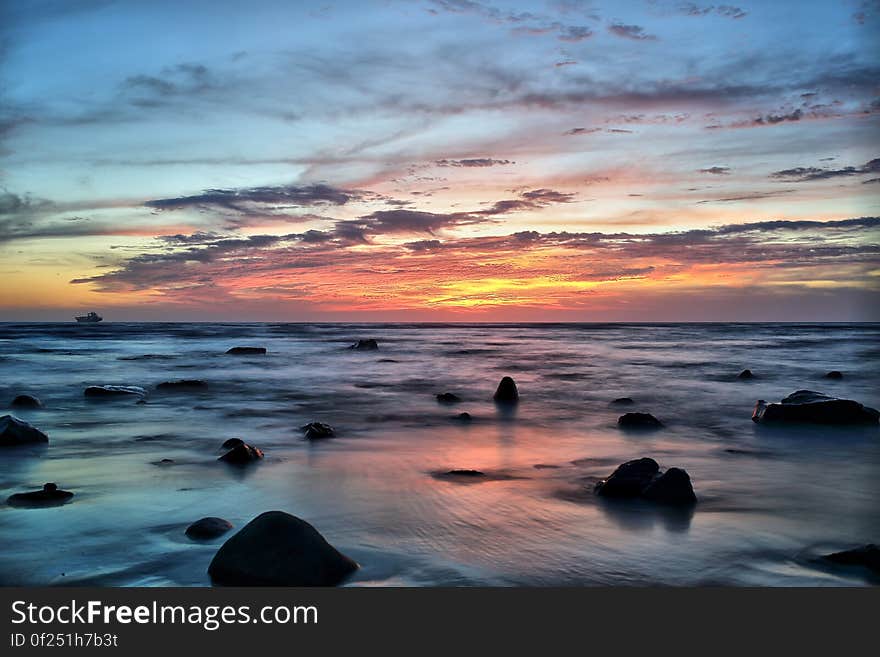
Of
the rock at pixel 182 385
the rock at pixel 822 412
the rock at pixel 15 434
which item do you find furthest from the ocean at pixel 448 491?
the rock at pixel 182 385

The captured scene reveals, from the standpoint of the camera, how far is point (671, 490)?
5098 mm

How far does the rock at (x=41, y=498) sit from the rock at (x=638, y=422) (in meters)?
7.20

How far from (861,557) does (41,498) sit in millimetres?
5838

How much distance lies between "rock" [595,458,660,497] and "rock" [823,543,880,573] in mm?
1553

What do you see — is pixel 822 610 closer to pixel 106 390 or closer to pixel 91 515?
pixel 91 515

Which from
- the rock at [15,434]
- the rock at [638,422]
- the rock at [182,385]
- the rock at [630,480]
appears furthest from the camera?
the rock at [182,385]

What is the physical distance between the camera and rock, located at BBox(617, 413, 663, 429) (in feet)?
30.8

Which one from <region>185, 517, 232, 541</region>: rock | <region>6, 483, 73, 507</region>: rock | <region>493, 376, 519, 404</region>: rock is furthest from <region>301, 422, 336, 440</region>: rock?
<region>493, 376, 519, 404</region>: rock

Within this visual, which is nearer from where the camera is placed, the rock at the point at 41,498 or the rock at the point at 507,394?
the rock at the point at 41,498

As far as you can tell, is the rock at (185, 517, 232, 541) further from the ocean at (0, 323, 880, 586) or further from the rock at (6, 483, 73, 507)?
the rock at (6, 483, 73, 507)

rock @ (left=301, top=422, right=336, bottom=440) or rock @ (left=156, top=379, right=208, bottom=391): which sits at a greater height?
rock @ (left=156, top=379, right=208, bottom=391)

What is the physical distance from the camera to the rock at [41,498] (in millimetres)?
5023

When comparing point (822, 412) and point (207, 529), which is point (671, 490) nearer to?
point (207, 529)

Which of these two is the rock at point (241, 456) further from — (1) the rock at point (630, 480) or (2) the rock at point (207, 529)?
(1) the rock at point (630, 480)
